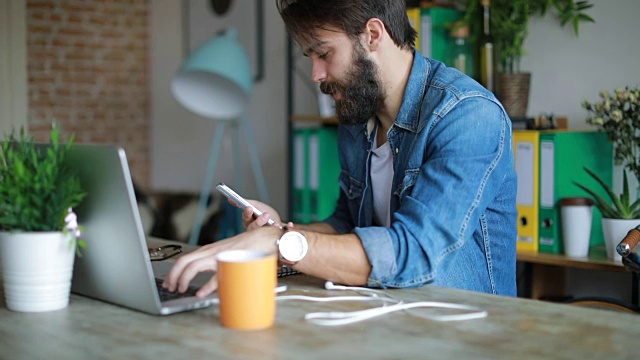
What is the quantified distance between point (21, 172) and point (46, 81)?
13.2 ft

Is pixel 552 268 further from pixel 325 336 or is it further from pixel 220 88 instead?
pixel 220 88

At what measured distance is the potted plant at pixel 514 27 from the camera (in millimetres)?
2850

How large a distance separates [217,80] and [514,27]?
1.84 meters

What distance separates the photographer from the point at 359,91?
1.88 metres

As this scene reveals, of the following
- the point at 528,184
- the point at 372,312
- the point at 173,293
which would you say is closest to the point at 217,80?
the point at 528,184

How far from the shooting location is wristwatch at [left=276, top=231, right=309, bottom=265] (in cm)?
146

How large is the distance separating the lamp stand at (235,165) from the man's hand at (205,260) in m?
2.88

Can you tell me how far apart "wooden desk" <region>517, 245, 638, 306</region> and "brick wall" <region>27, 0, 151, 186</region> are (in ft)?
10.5

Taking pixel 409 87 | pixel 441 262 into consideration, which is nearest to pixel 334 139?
pixel 409 87

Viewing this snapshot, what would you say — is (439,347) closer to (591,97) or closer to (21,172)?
(21,172)

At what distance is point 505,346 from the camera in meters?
1.08

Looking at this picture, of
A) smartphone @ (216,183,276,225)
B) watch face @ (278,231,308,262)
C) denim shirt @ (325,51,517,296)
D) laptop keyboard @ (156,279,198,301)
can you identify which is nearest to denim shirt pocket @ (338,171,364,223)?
denim shirt @ (325,51,517,296)

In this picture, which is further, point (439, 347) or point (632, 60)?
point (632, 60)

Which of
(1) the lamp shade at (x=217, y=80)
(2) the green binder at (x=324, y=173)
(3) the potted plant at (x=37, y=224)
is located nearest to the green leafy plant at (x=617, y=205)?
(2) the green binder at (x=324, y=173)
